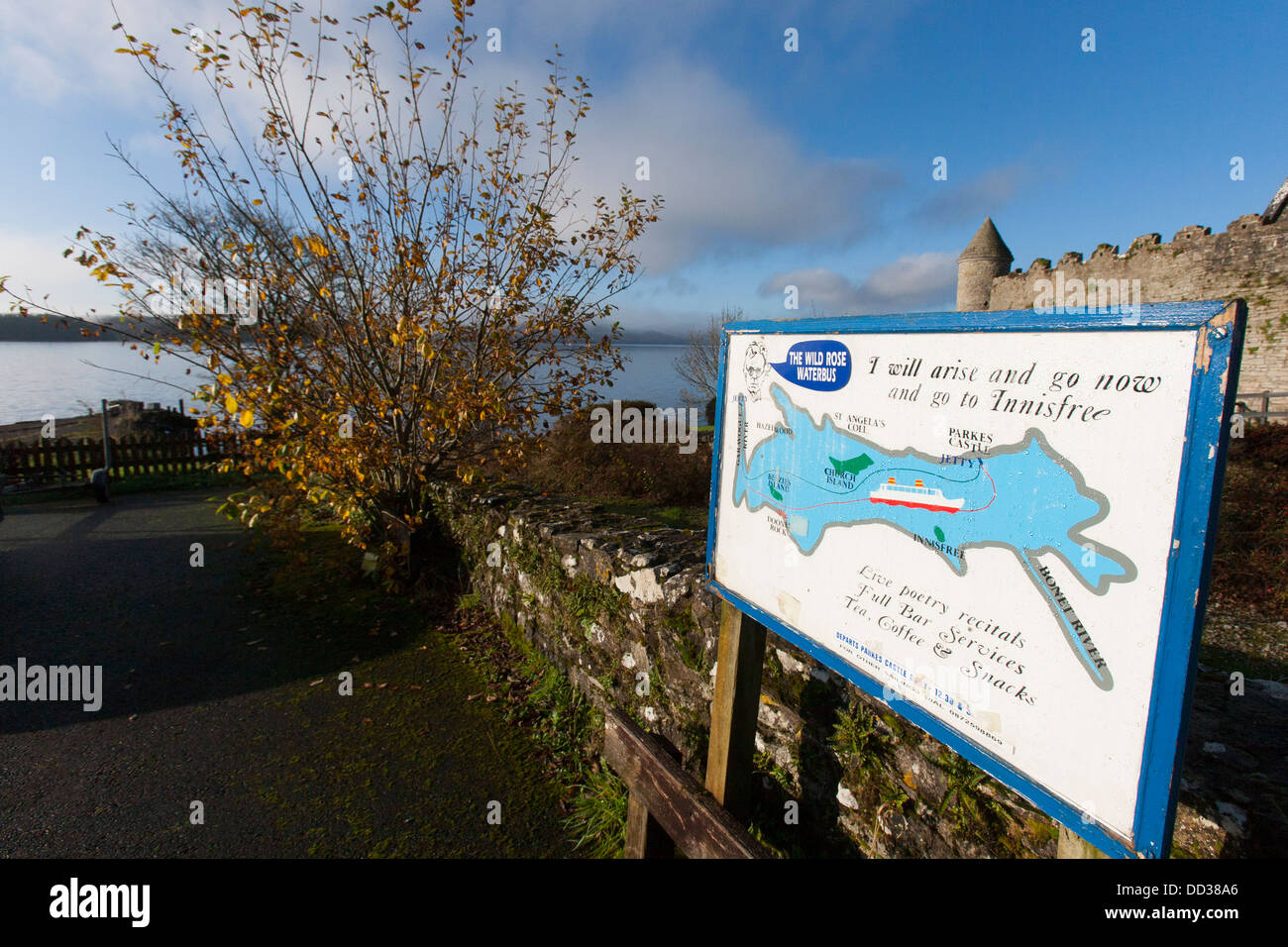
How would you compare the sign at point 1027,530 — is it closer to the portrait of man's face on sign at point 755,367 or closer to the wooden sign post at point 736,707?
the portrait of man's face on sign at point 755,367

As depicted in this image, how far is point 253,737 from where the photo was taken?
415 centimetres

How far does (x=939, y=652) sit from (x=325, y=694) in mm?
4585

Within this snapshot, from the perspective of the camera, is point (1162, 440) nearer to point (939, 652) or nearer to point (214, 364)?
point (939, 652)

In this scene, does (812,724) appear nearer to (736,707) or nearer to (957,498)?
(736,707)

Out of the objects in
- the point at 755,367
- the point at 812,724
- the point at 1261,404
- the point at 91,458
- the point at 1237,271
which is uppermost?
the point at 1237,271

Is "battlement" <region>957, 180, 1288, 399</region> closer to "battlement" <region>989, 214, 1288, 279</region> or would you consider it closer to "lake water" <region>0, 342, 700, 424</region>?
"battlement" <region>989, 214, 1288, 279</region>

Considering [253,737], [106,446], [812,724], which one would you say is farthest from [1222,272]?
[106,446]

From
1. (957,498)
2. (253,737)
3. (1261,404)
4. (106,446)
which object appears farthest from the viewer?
(1261,404)

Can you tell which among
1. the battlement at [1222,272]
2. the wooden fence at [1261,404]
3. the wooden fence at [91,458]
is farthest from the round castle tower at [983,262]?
the wooden fence at [91,458]

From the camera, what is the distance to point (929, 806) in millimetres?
2098

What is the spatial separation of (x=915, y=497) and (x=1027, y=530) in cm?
28

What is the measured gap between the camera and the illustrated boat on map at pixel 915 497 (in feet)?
4.78

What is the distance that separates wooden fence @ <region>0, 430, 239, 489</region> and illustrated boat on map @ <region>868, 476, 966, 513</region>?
13.0 metres
